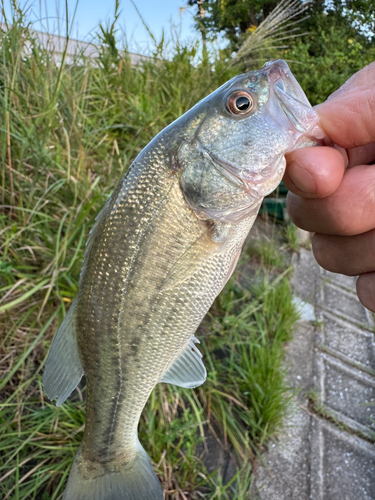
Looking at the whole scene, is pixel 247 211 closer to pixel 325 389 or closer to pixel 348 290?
pixel 325 389

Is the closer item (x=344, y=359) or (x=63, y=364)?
(x=63, y=364)

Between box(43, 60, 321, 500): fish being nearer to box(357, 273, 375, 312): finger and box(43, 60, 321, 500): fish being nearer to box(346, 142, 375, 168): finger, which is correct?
A: box(346, 142, 375, 168): finger

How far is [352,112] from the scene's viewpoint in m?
1.02

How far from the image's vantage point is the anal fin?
3.95ft

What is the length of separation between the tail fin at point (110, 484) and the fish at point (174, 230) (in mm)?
17

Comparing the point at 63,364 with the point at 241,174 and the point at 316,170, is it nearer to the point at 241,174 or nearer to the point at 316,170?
the point at 241,174

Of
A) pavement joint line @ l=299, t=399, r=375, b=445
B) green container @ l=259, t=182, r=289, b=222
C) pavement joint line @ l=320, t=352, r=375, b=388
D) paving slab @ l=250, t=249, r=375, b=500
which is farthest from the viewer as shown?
green container @ l=259, t=182, r=289, b=222

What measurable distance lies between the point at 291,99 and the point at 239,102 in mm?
163

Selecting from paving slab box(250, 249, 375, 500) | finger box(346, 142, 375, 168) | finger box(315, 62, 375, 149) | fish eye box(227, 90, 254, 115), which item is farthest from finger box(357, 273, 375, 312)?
paving slab box(250, 249, 375, 500)

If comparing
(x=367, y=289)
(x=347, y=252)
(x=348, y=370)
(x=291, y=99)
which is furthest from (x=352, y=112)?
(x=348, y=370)

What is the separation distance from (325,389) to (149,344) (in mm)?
2249

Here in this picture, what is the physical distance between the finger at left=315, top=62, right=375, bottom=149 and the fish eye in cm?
21

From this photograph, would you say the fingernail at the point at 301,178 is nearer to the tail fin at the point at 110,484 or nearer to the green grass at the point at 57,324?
the tail fin at the point at 110,484

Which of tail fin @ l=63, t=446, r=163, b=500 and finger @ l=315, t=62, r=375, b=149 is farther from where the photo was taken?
tail fin @ l=63, t=446, r=163, b=500
